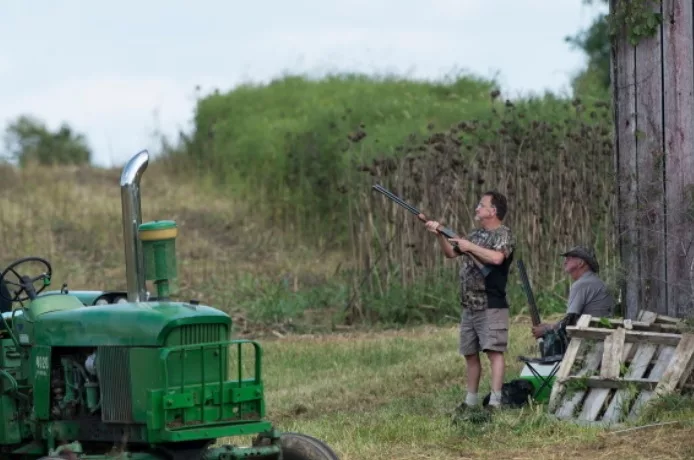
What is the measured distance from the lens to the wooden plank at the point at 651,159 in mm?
9711

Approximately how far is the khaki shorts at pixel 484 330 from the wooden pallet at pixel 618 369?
494 mm

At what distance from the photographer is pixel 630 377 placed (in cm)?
901

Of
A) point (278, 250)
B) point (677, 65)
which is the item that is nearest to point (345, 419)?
point (677, 65)

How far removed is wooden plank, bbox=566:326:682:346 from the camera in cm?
910

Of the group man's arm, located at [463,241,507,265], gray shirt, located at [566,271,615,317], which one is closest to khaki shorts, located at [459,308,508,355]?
man's arm, located at [463,241,507,265]

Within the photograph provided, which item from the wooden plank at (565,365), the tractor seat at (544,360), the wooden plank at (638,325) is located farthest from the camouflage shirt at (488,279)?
the wooden plank at (638,325)

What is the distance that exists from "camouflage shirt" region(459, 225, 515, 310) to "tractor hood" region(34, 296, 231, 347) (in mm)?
3170

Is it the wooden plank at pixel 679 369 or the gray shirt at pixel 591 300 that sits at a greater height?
the gray shirt at pixel 591 300

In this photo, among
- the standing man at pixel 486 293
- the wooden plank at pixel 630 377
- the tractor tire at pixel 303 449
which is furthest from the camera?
the standing man at pixel 486 293

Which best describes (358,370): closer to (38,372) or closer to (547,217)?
(547,217)

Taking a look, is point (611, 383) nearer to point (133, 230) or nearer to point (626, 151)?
point (626, 151)

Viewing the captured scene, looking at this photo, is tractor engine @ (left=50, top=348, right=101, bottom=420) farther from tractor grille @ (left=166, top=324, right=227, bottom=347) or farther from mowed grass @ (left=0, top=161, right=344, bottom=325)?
mowed grass @ (left=0, top=161, right=344, bottom=325)

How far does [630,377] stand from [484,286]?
48.4 inches

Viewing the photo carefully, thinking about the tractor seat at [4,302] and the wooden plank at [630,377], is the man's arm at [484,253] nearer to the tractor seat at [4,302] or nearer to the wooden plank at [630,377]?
the wooden plank at [630,377]
